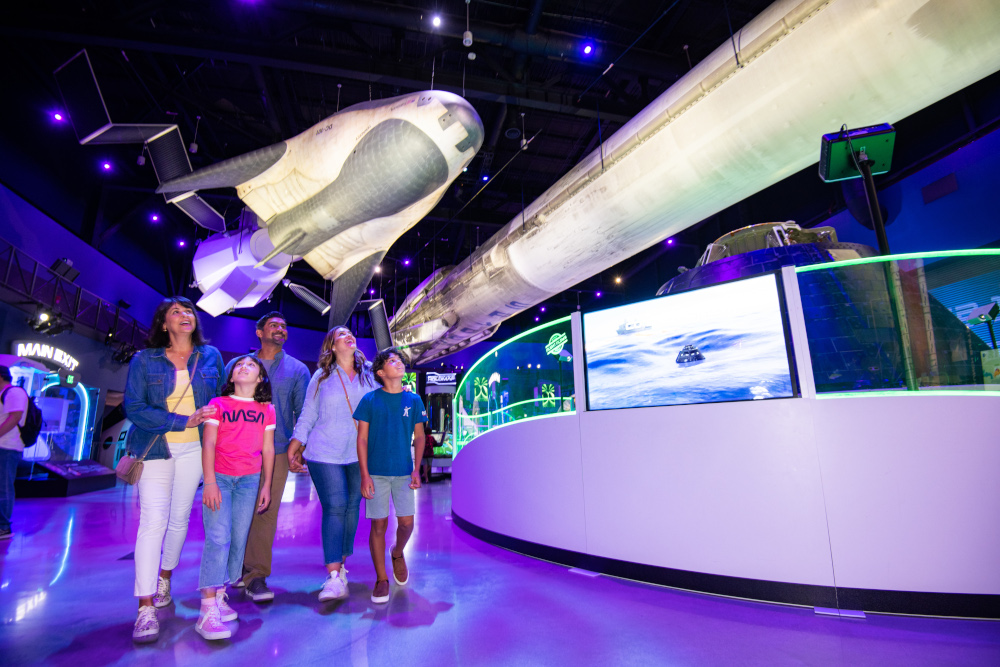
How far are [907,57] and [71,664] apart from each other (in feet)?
18.6

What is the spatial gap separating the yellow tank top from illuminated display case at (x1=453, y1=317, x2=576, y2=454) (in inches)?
92.6

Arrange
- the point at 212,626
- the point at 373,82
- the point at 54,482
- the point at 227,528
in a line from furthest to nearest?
1. the point at 54,482
2. the point at 373,82
3. the point at 227,528
4. the point at 212,626

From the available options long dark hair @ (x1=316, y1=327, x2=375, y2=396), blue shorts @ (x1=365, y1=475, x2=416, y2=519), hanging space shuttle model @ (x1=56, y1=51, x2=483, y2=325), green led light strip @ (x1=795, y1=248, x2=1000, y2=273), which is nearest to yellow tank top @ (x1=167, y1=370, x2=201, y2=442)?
long dark hair @ (x1=316, y1=327, x2=375, y2=396)

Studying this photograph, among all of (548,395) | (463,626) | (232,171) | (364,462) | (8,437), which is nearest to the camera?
(463,626)

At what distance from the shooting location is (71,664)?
1.76 meters

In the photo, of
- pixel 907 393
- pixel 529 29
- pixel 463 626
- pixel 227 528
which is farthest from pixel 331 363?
pixel 529 29

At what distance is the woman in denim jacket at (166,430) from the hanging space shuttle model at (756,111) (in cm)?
426

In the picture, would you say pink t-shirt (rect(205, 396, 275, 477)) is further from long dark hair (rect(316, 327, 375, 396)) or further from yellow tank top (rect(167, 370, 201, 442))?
long dark hair (rect(316, 327, 375, 396))

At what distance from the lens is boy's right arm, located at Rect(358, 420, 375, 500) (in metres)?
2.66

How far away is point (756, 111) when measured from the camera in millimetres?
3646

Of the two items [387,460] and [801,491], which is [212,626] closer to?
[387,460]

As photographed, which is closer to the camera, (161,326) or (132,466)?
(132,466)

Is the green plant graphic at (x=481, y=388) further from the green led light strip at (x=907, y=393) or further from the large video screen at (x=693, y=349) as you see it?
the green led light strip at (x=907, y=393)

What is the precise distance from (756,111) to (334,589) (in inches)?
185
